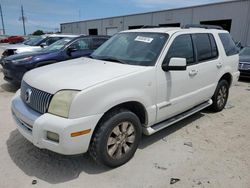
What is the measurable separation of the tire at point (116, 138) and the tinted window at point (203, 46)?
192cm

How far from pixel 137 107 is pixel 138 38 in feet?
4.07

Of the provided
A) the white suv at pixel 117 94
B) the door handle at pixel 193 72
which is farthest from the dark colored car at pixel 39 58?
the door handle at pixel 193 72

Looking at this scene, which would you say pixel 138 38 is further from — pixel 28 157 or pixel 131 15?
pixel 131 15

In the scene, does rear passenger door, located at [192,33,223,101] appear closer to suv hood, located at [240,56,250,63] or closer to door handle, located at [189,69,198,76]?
door handle, located at [189,69,198,76]

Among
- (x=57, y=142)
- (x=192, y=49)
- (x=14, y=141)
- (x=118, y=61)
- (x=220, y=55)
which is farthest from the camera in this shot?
(x=220, y=55)

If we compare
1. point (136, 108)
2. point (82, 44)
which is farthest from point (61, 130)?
point (82, 44)

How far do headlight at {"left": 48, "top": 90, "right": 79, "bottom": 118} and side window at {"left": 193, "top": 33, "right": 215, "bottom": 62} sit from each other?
2558mm

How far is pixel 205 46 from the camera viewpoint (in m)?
4.23

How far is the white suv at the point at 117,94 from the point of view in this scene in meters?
2.45

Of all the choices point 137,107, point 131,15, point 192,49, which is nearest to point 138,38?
point 192,49

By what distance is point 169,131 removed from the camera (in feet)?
13.4

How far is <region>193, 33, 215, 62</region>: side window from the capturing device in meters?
4.02

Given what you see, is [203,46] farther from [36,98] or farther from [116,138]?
[36,98]

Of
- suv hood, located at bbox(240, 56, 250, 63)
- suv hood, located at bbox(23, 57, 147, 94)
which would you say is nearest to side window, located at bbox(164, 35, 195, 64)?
suv hood, located at bbox(23, 57, 147, 94)
